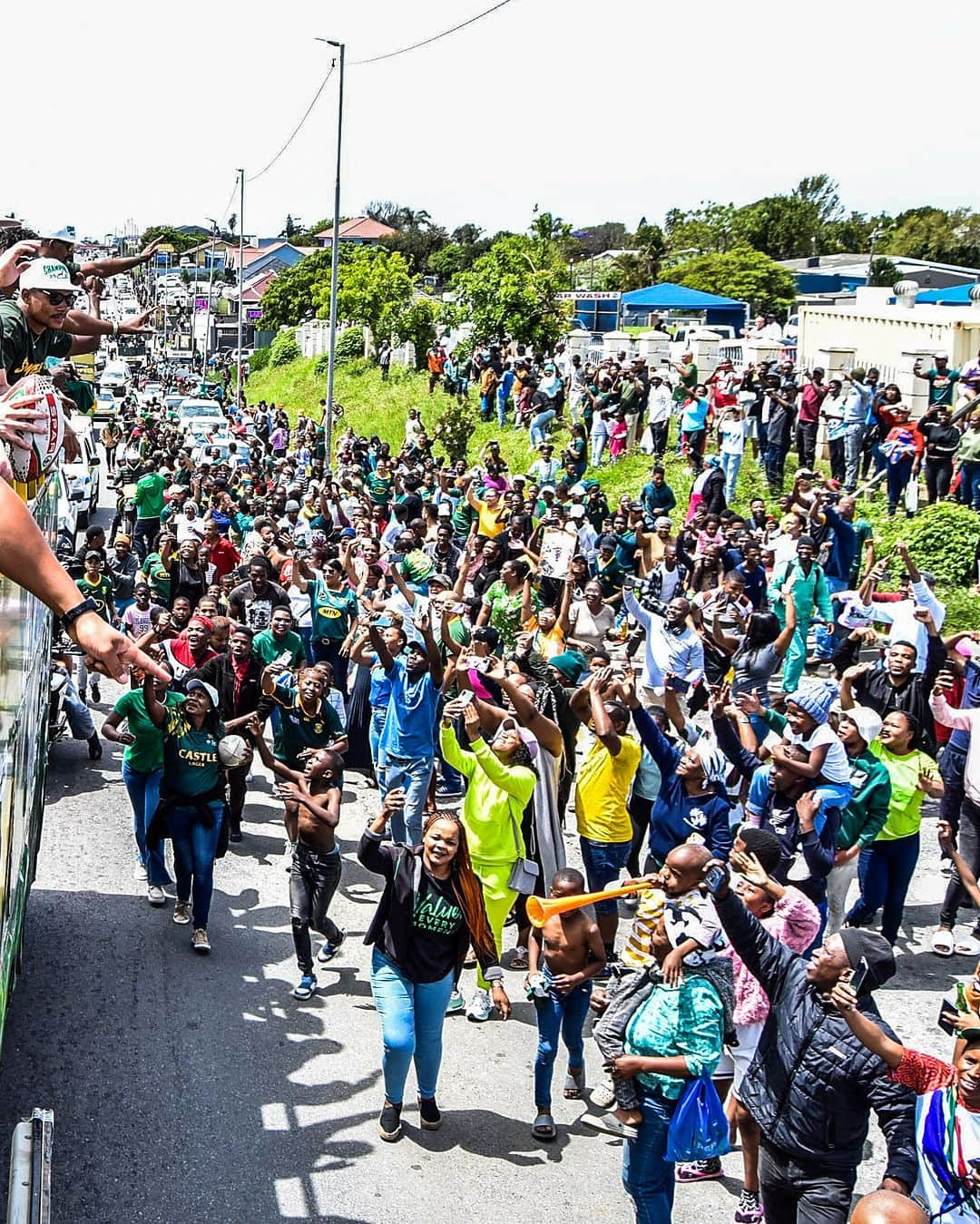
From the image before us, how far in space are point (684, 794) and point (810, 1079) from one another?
312cm

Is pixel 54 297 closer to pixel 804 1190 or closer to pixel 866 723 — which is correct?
pixel 804 1190

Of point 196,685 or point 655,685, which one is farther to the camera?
point 655,685

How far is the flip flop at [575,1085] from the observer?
7141 mm

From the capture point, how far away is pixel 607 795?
8.09m

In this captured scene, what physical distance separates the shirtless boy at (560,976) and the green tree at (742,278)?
56.3 m

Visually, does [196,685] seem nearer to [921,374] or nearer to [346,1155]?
[346,1155]

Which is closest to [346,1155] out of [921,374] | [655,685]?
[655,685]

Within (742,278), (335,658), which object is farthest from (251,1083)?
(742,278)

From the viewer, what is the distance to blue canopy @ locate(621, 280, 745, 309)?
134 feet

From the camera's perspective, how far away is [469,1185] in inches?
250

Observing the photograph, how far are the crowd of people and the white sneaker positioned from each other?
0.07 ft

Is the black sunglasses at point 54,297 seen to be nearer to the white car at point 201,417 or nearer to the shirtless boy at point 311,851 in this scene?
the shirtless boy at point 311,851

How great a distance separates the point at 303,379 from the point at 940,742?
46.0 m

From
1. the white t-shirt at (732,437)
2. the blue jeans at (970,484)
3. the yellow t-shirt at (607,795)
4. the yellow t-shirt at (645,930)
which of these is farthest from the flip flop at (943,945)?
the white t-shirt at (732,437)
